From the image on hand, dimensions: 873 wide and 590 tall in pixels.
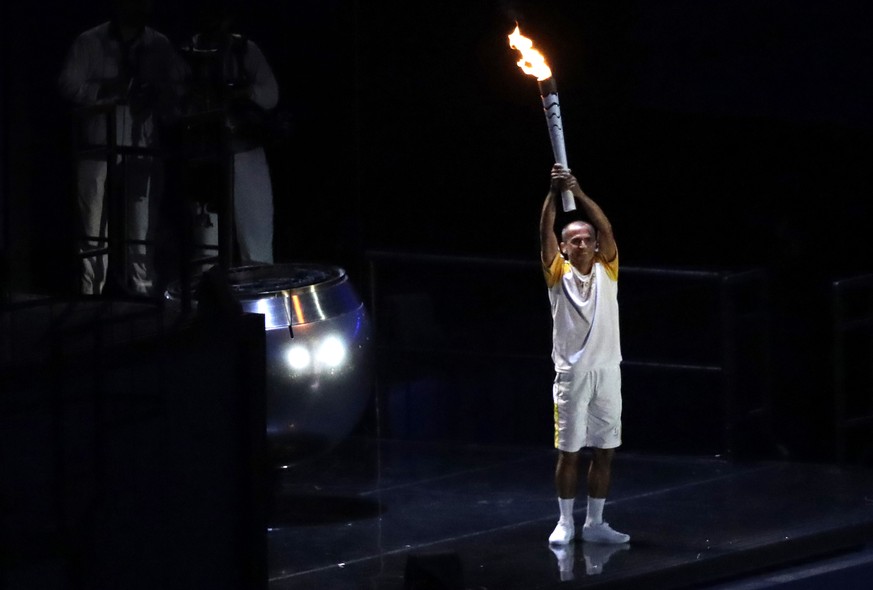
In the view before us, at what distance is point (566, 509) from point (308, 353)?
1.45m

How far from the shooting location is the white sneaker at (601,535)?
920 centimetres

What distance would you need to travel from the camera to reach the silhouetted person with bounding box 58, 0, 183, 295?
31.2ft

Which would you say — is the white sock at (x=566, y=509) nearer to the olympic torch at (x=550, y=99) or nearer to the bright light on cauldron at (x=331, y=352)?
the bright light on cauldron at (x=331, y=352)

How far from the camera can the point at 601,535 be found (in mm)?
9211

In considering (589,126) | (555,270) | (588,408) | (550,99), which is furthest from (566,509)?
(589,126)

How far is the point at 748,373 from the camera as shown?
A: 459 inches

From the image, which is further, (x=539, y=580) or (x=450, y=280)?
Answer: (x=450, y=280)

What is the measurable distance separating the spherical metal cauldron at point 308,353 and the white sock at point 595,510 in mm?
1250

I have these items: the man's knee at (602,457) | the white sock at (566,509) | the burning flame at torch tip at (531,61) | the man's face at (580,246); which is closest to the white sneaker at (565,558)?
the white sock at (566,509)

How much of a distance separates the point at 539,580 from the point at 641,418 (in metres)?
3.70

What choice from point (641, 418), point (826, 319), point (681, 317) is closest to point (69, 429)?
point (641, 418)

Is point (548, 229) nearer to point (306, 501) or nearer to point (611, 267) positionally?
point (611, 267)

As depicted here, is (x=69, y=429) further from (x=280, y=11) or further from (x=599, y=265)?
(x=280, y=11)

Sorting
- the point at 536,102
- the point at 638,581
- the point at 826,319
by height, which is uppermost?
the point at 536,102
